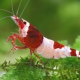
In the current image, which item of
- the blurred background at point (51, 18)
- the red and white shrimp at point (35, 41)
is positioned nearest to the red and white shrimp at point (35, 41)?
the red and white shrimp at point (35, 41)

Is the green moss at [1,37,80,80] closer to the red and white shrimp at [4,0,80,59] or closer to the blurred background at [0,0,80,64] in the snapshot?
the red and white shrimp at [4,0,80,59]

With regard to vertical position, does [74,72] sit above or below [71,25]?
below

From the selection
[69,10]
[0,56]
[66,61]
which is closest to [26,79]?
[66,61]

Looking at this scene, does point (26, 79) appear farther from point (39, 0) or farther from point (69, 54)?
point (39, 0)

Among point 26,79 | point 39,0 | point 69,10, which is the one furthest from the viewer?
point 39,0

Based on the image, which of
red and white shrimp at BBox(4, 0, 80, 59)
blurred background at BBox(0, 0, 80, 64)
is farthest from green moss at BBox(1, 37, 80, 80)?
blurred background at BBox(0, 0, 80, 64)

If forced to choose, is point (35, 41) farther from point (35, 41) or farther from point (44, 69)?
point (44, 69)

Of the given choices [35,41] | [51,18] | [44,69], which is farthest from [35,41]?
[51,18]

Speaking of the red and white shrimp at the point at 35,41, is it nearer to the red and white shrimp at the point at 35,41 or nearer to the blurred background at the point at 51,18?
the red and white shrimp at the point at 35,41
